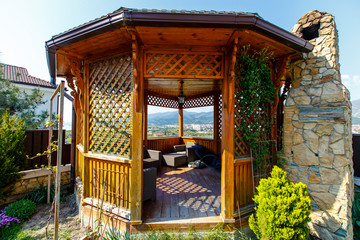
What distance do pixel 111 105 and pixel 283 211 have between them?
3.06 meters

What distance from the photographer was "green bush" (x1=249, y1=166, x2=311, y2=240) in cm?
194

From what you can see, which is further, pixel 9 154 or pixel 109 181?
pixel 9 154

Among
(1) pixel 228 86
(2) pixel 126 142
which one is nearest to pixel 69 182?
(2) pixel 126 142

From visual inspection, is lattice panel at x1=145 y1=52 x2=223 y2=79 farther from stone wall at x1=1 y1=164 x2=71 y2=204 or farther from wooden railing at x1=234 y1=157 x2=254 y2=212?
stone wall at x1=1 y1=164 x2=71 y2=204

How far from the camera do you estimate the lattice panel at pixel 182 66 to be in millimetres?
2496

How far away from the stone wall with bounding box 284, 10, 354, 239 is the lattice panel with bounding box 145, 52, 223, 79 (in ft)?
Result: 6.24

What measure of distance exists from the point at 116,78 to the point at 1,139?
3464 mm

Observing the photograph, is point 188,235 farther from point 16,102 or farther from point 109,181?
point 16,102

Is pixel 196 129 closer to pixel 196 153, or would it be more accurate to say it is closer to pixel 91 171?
pixel 196 153

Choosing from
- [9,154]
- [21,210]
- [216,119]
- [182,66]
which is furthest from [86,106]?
Answer: [216,119]

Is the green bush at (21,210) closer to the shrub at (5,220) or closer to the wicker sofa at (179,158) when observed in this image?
the shrub at (5,220)

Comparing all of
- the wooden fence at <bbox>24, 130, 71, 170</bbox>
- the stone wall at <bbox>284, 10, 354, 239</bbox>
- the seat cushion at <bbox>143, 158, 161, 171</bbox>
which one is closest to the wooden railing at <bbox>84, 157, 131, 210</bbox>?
the seat cushion at <bbox>143, 158, 161, 171</bbox>

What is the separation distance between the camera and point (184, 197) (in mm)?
3238

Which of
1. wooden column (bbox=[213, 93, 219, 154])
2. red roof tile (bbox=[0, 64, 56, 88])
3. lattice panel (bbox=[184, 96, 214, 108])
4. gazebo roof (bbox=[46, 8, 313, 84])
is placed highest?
red roof tile (bbox=[0, 64, 56, 88])
